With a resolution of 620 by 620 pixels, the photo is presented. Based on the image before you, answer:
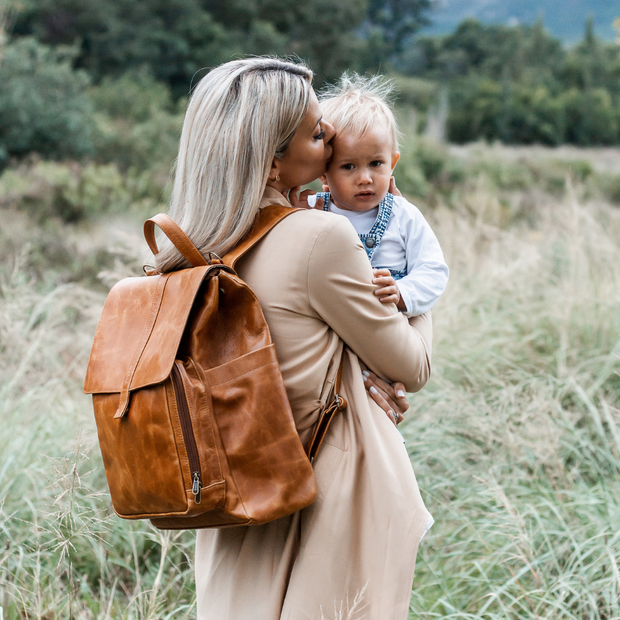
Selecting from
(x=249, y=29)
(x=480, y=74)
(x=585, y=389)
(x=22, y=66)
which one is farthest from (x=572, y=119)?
(x=585, y=389)

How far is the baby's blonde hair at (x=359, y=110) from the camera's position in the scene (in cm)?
187

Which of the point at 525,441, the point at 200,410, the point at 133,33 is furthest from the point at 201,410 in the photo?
the point at 133,33

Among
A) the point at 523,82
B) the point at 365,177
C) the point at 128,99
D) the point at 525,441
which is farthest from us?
the point at 523,82

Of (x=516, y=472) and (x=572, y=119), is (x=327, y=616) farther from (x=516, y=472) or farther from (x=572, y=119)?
(x=572, y=119)

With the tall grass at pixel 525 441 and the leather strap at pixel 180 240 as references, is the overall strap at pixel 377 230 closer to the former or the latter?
the leather strap at pixel 180 240

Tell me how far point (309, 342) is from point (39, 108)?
12118 mm

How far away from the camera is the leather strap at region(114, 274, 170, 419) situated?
1.38 metres

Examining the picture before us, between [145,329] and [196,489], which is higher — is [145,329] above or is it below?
above

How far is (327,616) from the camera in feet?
4.96

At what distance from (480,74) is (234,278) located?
37.4 meters

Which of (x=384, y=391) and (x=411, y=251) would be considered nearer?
(x=384, y=391)

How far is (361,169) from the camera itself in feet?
6.17

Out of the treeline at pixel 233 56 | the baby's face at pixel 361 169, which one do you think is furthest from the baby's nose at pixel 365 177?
the treeline at pixel 233 56

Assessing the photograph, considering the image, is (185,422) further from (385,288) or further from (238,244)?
(385,288)
